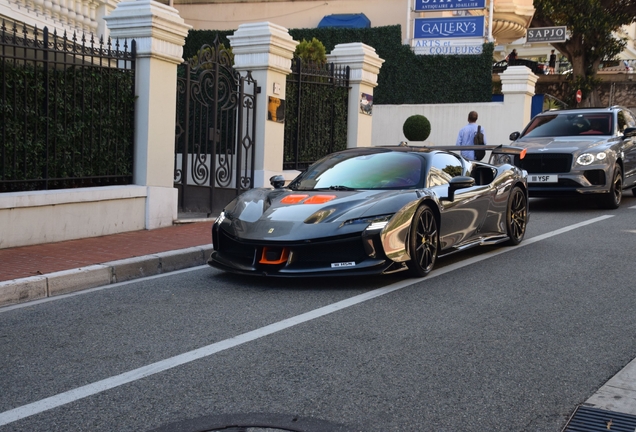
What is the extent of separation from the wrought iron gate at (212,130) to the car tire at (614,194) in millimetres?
6092

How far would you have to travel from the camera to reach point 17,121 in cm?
917

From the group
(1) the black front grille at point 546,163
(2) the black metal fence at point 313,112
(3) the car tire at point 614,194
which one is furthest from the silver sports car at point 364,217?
(2) the black metal fence at point 313,112

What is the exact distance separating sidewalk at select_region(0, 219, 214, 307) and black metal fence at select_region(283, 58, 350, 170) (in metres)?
5.11

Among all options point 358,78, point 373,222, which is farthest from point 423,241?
point 358,78

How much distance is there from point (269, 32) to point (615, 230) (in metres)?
6.34

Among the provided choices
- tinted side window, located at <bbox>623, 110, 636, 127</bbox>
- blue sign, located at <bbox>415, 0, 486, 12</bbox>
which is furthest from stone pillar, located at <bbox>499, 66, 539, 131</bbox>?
tinted side window, located at <bbox>623, 110, 636, 127</bbox>

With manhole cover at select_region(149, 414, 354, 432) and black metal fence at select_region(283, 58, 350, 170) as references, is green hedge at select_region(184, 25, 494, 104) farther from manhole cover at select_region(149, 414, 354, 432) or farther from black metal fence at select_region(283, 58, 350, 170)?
manhole cover at select_region(149, 414, 354, 432)

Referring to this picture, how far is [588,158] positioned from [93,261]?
29.6 ft

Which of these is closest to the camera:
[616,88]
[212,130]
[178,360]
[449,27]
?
[178,360]

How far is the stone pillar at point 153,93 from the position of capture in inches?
425

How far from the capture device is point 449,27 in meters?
29.6

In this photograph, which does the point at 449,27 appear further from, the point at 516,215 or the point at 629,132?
the point at 516,215

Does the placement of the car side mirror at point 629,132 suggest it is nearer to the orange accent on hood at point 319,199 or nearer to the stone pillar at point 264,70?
the stone pillar at point 264,70

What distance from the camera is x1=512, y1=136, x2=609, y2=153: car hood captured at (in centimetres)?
1390
